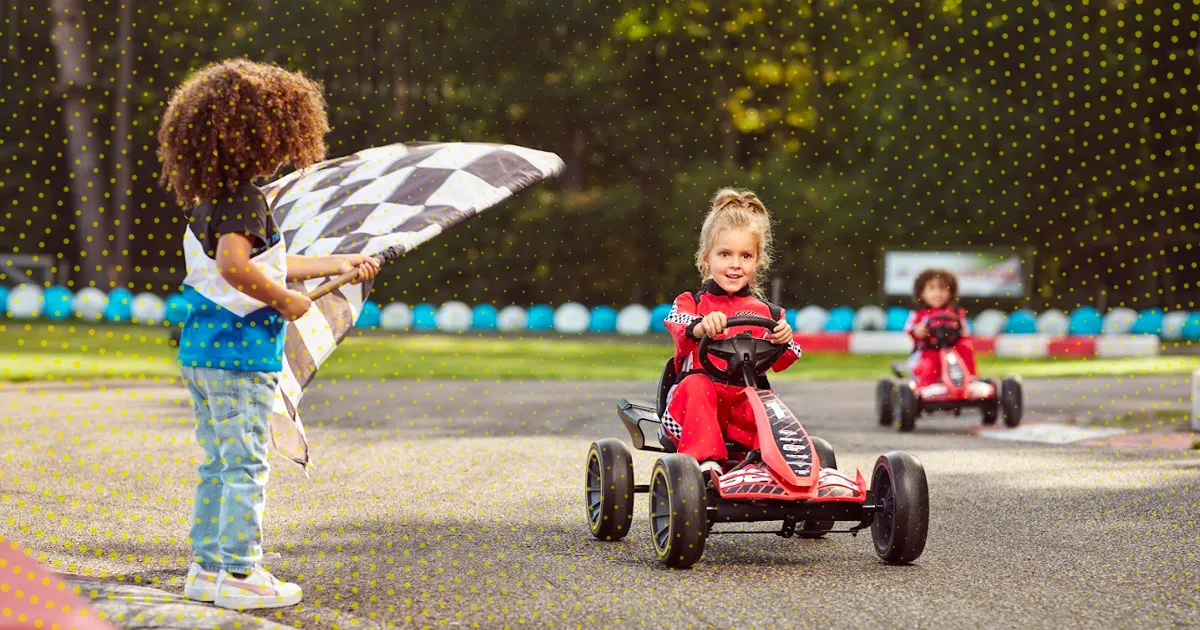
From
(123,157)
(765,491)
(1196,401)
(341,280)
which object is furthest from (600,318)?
(341,280)

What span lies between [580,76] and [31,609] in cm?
2777

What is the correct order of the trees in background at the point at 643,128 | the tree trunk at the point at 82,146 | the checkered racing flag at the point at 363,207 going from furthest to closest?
the tree trunk at the point at 82,146
the trees in background at the point at 643,128
the checkered racing flag at the point at 363,207

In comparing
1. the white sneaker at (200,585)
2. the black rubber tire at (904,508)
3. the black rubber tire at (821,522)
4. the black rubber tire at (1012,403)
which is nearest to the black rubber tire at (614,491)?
the black rubber tire at (821,522)

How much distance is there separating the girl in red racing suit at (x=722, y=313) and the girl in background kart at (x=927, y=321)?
4.43 meters

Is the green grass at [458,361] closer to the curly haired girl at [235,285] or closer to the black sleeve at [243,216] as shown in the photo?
the curly haired girl at [235,285]

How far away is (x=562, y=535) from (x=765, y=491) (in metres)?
0.94

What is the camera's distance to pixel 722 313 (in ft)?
15.0

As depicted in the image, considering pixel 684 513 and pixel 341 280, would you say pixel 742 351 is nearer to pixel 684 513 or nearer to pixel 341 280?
pixel 684 513

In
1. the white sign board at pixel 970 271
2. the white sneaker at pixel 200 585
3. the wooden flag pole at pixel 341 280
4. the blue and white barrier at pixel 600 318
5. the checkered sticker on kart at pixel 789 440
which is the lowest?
the white sneaker at pixel 200 585

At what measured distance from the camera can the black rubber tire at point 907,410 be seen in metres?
8.70

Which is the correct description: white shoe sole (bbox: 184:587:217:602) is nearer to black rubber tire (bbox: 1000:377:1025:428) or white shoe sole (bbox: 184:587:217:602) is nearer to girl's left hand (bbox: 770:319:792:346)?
girl's left hand (bbox: 770:319:792:346)

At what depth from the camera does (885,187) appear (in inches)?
1086

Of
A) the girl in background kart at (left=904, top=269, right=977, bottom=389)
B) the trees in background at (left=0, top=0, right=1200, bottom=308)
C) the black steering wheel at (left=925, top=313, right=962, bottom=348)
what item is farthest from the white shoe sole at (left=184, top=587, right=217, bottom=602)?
the trees in background at (left=0, top=0, right=1200, bottom=308)

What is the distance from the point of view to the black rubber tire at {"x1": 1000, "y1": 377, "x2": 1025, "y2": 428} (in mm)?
8852
